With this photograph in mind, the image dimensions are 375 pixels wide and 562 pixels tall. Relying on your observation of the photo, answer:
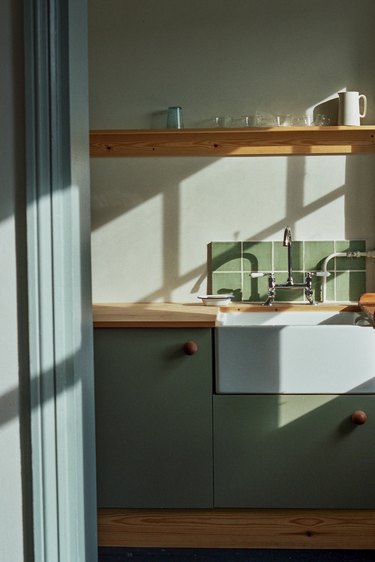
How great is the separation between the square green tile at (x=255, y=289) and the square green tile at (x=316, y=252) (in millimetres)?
204

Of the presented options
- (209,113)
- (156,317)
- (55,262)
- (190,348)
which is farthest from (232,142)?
(55,262)

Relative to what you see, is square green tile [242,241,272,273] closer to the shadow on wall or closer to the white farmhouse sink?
the shadow on wall

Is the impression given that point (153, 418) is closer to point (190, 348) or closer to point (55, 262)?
point (190, 348)

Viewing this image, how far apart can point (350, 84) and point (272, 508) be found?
1.80 m

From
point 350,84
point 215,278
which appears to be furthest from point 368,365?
point 350,84

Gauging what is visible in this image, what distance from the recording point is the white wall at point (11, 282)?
1491 mm

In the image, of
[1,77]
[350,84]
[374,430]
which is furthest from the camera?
[350,84]

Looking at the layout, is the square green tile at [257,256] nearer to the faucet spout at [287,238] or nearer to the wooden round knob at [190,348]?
the faucet spout at [287,238]

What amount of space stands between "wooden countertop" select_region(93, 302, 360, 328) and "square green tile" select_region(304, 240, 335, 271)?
224mm

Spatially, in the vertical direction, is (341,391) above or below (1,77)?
below

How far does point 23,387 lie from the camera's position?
153cm

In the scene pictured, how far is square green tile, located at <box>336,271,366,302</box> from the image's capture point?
365 centimetres

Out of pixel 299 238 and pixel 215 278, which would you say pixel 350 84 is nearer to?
pixel 299 238

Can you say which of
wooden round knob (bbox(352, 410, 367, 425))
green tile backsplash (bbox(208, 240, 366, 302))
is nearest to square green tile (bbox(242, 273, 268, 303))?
green tile backsplash (bbox(208, 240, 366, 302))
